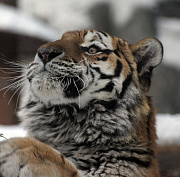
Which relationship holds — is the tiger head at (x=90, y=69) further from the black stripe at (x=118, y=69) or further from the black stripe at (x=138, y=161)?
the black stripe at (x=138, y=161)

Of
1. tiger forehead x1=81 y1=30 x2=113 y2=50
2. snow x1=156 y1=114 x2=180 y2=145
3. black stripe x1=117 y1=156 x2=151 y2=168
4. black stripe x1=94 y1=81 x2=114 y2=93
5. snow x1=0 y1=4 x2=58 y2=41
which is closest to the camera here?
black stripe x1=117 y1=156 x2=151 y2=168

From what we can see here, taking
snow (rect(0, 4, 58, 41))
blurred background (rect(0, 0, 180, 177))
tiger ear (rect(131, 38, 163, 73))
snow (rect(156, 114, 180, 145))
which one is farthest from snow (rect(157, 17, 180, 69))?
tiger ear (rect(131, 38, 163, 73))

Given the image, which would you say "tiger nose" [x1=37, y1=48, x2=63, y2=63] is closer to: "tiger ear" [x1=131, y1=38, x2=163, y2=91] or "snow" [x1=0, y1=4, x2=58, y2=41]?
"tiger ear" [x1=131, y1=38, x2=163, y2=91]

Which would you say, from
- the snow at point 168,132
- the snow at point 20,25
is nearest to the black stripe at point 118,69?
the snow at point 168,132

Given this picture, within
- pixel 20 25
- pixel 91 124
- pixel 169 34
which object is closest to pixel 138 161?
pixel 91 124

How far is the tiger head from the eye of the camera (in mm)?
1941

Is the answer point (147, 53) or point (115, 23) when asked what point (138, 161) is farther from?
point (115, 23)

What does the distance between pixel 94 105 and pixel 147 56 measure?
1.52ft

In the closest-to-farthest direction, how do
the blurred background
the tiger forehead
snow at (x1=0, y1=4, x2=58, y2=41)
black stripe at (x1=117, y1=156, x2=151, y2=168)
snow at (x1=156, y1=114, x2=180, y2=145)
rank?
black stripe at (x1=117, y1=156, x2=151, y2=168), the tiger forehead, snow at (x1=156, y1=114, x2=180, y2=145), snow at (x1=0, y1=4, x2=58, y2=41), the blurred background

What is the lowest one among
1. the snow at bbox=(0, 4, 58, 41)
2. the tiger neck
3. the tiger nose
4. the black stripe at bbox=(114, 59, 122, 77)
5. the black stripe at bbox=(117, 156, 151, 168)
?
the black stripe at bbox=(117, 156, 151, 168)

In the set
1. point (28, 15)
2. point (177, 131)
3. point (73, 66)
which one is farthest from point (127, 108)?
point (28, 15)

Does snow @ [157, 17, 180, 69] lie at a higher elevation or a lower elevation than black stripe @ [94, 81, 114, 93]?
higher

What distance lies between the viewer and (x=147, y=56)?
7.22ft

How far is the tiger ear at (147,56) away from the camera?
2.16m
